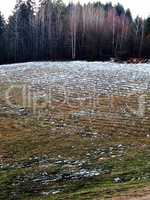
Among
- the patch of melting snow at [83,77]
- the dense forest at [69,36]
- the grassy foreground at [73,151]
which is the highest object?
the dense forest at [69,36]

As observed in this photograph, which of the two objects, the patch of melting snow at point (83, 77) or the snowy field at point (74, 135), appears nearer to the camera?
the snowy field at point (74, 135)

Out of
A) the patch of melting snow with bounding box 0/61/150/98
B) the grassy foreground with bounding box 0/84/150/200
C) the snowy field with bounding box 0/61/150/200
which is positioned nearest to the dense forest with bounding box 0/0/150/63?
the patch of melting snow with bounding box 0/61/150/98

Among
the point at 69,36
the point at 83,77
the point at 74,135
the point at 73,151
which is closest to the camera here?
the point at 73,151

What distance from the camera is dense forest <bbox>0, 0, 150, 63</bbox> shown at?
Result: 85625mm

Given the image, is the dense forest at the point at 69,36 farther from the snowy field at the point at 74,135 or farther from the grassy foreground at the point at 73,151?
the grassy foreground at the point at 73,151

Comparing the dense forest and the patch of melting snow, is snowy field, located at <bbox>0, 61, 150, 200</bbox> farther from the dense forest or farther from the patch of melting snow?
the dense forest

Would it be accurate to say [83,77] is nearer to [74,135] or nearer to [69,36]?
[74,135]

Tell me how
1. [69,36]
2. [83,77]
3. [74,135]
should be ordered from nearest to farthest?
[74,135] < [83,77] < [69,36]

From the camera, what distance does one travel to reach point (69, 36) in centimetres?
8769

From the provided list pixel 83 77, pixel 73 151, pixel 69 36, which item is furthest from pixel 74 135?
pixel 69 36

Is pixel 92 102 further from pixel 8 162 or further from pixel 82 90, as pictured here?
pixel 8 162

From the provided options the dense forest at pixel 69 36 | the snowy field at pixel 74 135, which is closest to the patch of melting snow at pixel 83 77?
the snowy field at pixel 74 135

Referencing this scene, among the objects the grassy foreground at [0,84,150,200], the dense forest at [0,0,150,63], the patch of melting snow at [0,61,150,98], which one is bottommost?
the grassy foreground at [0,84,150,200]

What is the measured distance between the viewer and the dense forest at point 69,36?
85.6 m
